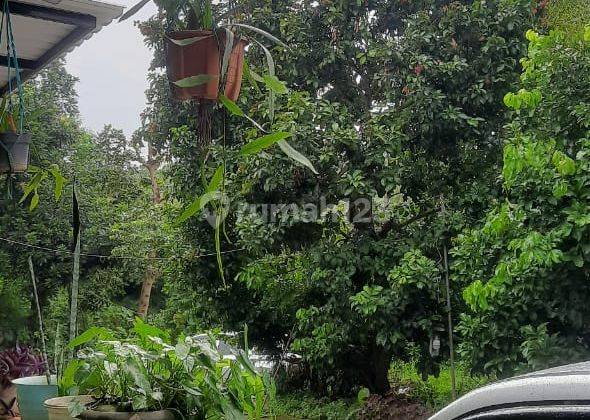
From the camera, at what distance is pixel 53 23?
192cm

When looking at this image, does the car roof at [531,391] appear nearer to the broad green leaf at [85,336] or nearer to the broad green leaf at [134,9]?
the broad green leaf at [134,9]

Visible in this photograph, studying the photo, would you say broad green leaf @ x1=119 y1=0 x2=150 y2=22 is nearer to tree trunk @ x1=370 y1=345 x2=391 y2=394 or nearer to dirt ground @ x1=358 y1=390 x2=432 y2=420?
dirt ground @ x1=358 y1=390 x2=432 y2=420

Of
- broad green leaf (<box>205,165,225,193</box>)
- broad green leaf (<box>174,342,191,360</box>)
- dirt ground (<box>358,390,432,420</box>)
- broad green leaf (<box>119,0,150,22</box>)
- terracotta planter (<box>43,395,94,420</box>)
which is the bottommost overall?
dirt ground (<box>358,390,432,420</box>)

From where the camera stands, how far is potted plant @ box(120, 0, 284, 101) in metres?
→ 0.88

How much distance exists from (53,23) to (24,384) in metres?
1.02

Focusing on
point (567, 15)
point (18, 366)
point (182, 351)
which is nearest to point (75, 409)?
point (182, 351)

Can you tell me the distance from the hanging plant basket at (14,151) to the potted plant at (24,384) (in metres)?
0.58

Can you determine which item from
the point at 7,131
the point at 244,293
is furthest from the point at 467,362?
the point at 7,131

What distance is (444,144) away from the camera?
3803mm

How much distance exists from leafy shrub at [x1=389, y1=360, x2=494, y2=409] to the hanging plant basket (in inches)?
128

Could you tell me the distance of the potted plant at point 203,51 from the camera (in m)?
0.88

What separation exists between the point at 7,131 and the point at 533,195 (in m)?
2.00

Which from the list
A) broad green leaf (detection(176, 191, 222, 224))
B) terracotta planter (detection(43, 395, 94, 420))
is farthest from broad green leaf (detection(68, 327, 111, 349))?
broad green leaf (detection(176, 191, 222, 224))

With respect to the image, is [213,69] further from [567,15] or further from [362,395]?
[362,395]
